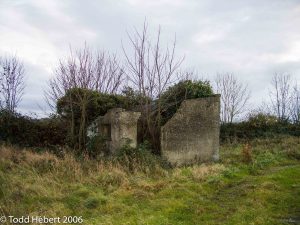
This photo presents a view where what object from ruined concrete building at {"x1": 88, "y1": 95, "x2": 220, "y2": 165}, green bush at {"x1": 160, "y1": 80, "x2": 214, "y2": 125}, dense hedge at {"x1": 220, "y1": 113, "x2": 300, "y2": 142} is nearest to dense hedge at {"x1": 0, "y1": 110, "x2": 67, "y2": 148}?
ruined concrete building at {"x1": 88, "y1": 95, "x2": 220, "y2": 165}

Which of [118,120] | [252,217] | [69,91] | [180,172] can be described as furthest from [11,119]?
[252,217]

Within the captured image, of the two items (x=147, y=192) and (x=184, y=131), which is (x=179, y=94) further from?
(x=147, y=192)

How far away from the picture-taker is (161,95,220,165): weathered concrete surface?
47.3 feet

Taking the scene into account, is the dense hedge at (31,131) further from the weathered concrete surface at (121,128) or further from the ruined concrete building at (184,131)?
the weathered concrete surface at (121,128)

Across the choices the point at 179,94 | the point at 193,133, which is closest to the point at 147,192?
the point at 193,133

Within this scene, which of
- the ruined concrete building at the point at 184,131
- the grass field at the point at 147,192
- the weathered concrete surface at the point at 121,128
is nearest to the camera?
the grass field at the point at 147,192

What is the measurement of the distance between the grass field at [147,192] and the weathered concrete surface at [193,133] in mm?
1336

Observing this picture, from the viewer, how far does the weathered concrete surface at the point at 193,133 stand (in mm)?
14430

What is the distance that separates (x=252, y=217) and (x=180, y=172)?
448 cm

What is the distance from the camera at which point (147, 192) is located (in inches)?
383

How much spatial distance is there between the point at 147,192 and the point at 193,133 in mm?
5660

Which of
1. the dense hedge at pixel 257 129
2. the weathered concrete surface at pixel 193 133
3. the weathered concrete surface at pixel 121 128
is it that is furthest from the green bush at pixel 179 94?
the dense hedge at pixel 257 129

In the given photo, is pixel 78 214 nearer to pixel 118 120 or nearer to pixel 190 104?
pixel 118 120

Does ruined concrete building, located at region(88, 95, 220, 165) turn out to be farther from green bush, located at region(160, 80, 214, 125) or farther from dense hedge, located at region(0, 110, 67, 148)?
dense hedge, located at region(0, 110, 67, 148)
